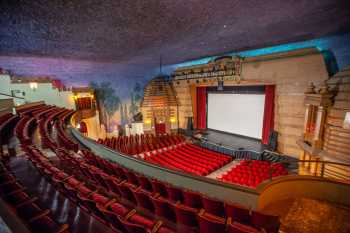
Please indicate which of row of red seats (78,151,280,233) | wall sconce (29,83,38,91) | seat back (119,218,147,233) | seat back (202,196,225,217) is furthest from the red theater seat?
wall sconce (29,83,38,91)

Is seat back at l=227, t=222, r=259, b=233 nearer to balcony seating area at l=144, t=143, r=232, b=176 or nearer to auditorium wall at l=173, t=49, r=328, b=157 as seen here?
balcony seating area at l=144, t=143, r=232, b=176

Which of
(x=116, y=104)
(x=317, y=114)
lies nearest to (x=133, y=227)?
(x=317, y=114)

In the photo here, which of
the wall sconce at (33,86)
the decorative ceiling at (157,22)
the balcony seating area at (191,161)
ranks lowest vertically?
the balcony seating area at (191,161)

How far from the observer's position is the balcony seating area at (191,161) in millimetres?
7477

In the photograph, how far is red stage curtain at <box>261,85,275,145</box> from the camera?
994cm

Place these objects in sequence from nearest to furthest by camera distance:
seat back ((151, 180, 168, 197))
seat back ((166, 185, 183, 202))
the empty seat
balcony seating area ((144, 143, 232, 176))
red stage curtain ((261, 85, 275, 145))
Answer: the empty seat
seat back ((166, 185, 183, 202))
seat back ((151, 180, 168, 197))
balcony seating area ((144, 143, 232, 176))
red stage curtain ((261, 85, 275, 145))

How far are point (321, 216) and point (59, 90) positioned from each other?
1505 cm

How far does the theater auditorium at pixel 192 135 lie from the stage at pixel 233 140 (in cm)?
13

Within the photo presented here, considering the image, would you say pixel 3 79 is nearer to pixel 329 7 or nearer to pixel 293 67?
pixel 329 7

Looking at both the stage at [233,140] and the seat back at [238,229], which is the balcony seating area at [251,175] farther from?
the seat back at [238,229]

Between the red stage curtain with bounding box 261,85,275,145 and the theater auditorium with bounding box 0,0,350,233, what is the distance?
9cm

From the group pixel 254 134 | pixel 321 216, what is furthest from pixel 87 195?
pixel 254 134

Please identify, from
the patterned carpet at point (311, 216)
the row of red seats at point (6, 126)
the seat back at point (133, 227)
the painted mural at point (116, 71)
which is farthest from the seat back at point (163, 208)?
the painted mural at point (116, 71)

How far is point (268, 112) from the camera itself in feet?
33.2
